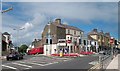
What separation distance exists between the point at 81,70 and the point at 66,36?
72.1 meters

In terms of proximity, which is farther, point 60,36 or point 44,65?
point 60,36

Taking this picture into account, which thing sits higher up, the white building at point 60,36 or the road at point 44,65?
the white building at point 60,36

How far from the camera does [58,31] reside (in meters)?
93.5

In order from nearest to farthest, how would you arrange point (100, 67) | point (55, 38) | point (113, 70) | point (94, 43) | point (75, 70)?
point (100, 67) < point (113, 70) < point (75, 70) < point (55, 38) < point (94, 43)

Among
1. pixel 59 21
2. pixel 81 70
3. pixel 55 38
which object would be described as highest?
pixel 59 21

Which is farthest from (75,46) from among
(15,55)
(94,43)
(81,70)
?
(81,70)

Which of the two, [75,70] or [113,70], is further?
[75,70]

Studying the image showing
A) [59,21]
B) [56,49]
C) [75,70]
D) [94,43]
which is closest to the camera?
[75,70]

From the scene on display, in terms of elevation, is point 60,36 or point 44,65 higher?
point 60,36

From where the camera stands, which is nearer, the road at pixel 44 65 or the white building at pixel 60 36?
the road at pixel 44 65

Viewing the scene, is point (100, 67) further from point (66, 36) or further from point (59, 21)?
point (59, 21)

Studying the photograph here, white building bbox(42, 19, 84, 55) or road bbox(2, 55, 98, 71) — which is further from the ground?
white building bbox(42, 19, 84, 55)

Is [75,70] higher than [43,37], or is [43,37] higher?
[43,37]

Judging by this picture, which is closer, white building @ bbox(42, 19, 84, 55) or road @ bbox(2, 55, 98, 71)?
road @ bbox(2, 55, 98, 71)
